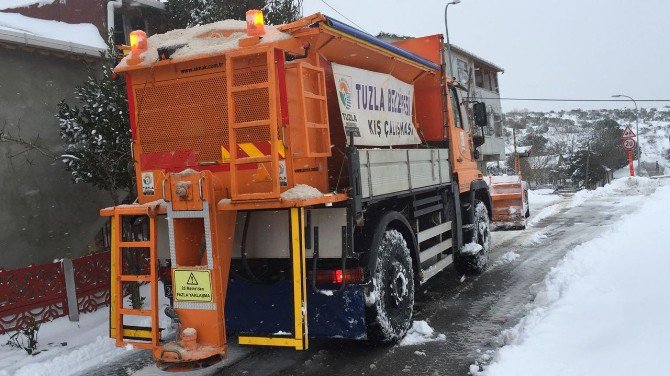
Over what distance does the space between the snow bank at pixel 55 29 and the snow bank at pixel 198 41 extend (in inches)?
209

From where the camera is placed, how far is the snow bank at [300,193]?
13.8ft

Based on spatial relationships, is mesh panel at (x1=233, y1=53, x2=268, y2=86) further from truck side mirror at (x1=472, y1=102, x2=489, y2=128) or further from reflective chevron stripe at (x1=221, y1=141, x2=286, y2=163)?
truck side mirror at (x1=472, y1=102, x2=489, y2=128)

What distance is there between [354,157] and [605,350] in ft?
8.25

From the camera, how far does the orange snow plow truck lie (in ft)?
14.1

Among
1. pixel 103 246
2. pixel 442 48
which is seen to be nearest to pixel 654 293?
pixel 442 48

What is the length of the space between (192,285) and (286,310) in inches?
38.3

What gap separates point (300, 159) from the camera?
456 centimetres

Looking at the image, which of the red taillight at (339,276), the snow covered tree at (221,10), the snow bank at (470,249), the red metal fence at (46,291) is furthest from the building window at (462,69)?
the red taillight at (339,276)

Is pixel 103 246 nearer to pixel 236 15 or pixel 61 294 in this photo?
pixel 61 294

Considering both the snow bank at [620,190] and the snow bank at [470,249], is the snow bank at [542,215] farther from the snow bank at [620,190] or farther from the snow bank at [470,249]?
the snow bank at [470,249]

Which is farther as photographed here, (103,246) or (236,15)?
(236,15)

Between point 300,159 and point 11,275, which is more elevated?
point 300,159

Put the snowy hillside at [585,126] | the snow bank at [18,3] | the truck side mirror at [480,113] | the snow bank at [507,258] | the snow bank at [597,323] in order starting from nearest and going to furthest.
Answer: the snow bank at [597,323], the truck side mirror at [480,113], the snow bank at [507,258], the snow bank at [18,3], the snowy hillside at [585,126]

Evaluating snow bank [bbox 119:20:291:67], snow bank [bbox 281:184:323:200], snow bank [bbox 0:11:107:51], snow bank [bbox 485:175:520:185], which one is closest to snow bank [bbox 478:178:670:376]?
snow bank [bbox 281:184:323:200]
